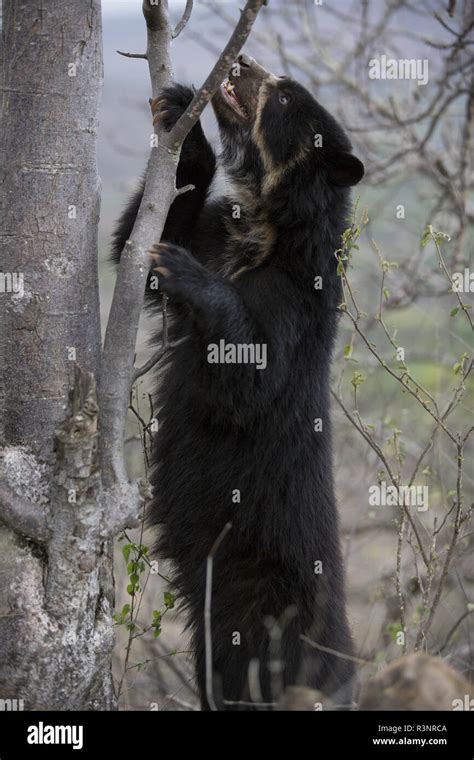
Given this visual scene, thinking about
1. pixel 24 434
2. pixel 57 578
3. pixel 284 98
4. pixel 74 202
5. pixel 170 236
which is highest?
pixel 284 98

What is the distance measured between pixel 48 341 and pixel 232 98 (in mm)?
2246

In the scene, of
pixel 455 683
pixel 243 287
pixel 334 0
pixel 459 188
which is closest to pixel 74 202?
pixel 243 287

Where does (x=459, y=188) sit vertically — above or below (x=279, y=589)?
above

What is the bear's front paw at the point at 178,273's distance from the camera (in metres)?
4.05

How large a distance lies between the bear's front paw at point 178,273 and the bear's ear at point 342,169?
1.16 meters

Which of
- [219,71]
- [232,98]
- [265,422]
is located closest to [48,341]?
[219,71]

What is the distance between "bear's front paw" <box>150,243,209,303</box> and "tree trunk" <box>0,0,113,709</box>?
39 cm

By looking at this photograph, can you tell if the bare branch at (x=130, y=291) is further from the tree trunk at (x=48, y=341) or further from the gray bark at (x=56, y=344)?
the tree trunk at (x=48, y=341)

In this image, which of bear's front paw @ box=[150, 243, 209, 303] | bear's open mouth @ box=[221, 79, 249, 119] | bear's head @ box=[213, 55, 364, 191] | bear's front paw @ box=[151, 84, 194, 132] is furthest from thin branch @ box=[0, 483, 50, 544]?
bear's open mouth @ box=[221, 79, 249, 119]

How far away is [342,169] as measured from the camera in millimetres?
4992

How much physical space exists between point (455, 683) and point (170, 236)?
8.98 feet

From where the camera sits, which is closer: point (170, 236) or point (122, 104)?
point (170, 236)
